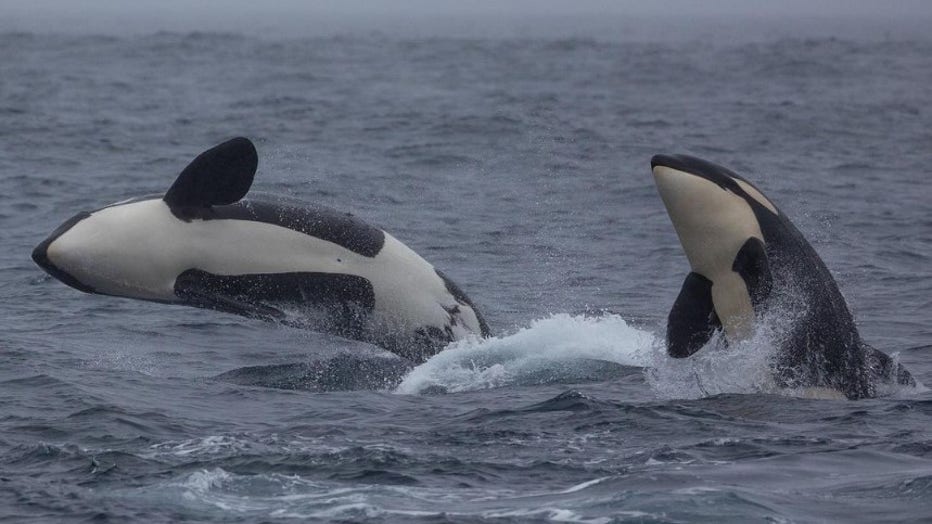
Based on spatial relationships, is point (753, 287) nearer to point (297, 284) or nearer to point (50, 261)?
point (297, 284)

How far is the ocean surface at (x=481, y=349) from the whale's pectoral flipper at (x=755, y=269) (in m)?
0.58

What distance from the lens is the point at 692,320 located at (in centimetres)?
1323

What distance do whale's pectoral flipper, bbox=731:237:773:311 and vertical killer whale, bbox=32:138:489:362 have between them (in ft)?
10.2

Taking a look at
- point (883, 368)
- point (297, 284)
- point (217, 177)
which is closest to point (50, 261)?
point (217, 177)

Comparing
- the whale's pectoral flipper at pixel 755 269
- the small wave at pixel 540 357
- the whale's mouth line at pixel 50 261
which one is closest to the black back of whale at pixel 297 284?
the small wave at pixel 540 357

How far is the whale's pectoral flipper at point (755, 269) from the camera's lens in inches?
518

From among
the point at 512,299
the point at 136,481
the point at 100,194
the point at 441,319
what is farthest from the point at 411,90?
the point at 136,481

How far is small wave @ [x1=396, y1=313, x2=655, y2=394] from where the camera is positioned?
1424 centimetres

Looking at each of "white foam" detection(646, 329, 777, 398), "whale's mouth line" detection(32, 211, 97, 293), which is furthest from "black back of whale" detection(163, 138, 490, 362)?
"white foam" detection(646, 329, 777, 398)

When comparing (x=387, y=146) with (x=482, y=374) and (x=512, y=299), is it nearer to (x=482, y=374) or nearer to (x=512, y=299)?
(x=512, y=299)

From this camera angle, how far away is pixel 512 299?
18.7 meters

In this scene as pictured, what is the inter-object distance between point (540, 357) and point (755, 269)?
8.87 ft

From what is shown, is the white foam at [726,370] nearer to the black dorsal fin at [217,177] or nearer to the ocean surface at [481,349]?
the ocean surface at [481,349]

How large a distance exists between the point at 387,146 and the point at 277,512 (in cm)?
2370
